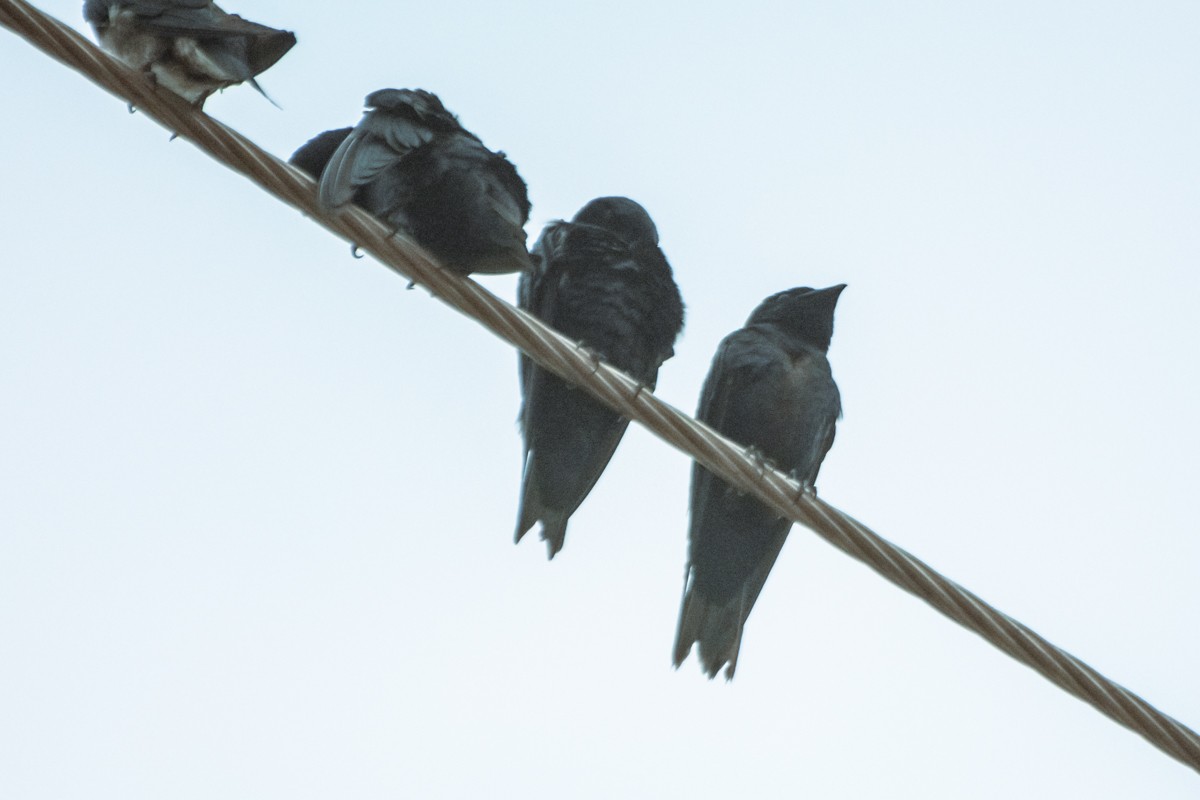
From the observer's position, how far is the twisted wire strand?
2.64 meters

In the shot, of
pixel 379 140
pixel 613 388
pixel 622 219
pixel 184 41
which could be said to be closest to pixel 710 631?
pixel 622 219

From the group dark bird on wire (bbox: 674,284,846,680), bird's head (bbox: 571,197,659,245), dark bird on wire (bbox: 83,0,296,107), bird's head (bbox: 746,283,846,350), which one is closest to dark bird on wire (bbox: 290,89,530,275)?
dark bird on wire (bbox: 83,0,296,107)

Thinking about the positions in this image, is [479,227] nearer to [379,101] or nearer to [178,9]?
[379,101]

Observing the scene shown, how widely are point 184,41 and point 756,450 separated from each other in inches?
90.6

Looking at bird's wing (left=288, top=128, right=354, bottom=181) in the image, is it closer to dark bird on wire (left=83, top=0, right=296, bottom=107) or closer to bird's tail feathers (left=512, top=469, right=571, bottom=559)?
dark bird on wire (left=83, top=0, right=296, bottom=107)

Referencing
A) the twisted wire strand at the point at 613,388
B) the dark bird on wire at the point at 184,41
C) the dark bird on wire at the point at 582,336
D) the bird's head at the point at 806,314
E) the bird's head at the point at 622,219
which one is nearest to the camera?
the twisted wire strand at the point at 613,388

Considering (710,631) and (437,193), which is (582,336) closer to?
(437,193)

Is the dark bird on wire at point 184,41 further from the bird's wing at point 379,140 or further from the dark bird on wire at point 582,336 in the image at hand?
the dark bird on wire at point 582,336

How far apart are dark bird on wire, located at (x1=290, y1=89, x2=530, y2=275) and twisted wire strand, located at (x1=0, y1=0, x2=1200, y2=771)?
1.35 meters

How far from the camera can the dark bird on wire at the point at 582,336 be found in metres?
5.08

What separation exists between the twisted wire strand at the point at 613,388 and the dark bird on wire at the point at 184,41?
1494mm

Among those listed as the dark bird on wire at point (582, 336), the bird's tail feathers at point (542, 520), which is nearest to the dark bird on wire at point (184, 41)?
the dark bird on wire at point (582, 336)

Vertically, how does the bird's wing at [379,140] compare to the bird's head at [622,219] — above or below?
Answer: below

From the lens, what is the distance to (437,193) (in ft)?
15.1
